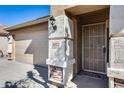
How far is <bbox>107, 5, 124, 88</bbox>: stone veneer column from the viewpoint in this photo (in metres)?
2.79

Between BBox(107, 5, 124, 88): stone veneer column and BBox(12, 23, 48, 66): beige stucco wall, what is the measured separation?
4.76 m

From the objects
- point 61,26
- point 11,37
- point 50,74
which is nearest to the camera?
point 61,26

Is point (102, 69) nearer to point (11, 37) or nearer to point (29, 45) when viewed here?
point (29, 45)

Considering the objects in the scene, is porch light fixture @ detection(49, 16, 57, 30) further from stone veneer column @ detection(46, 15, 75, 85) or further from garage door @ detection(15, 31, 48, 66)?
garage door @ detection(15, 31, 48, 66)

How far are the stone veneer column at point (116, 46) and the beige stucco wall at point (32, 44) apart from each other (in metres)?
4.76

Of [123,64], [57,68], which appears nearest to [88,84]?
[57,68]

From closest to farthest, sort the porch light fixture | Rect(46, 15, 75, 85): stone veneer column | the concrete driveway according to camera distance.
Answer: Rect(46, 15, 75, 85): stone veneer column
the porch light fixture
the concrete driveway

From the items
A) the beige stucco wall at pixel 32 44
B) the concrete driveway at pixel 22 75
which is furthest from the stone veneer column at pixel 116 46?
the beige stucco wall at pixel 32 44

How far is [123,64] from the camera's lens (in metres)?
2.78

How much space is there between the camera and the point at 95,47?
5.18m

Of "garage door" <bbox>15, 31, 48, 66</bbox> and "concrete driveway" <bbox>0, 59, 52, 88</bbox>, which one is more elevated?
"garage door" <bbox>15, 31, 48, 66</bbox>

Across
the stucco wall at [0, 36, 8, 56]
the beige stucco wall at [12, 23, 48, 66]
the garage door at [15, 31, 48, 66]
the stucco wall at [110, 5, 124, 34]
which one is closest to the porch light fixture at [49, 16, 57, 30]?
the stucco wall at [110, 5, 124, 34]

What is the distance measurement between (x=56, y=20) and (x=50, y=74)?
2.10 meters

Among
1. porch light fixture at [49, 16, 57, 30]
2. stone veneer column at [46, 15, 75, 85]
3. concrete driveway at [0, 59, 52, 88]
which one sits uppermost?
porch light fixture at [49, 16, 57, 30]
